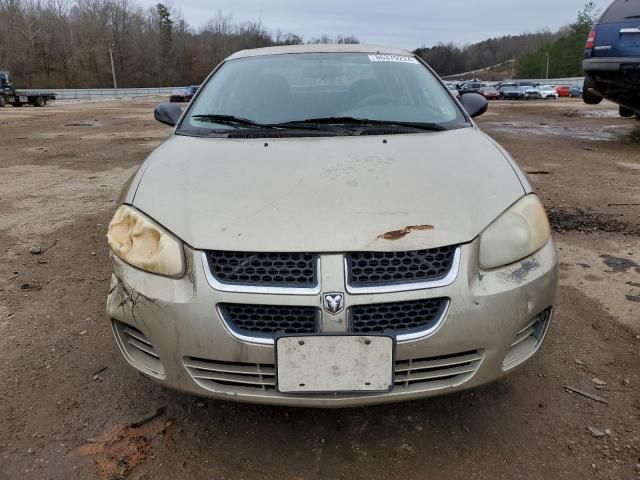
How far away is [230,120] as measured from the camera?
2613 mm

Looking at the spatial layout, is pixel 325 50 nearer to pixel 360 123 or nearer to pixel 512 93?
pixel 360 123

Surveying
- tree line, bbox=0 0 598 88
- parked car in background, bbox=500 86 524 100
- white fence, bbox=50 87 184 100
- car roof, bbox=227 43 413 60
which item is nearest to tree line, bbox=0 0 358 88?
tree line, bbox=0 0 598 88

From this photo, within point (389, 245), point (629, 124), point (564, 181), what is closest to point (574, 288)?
point (389, 245)

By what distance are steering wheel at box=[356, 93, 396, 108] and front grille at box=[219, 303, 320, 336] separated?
4.98 feet

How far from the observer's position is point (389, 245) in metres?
1.62

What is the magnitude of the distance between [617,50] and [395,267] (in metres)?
6.92

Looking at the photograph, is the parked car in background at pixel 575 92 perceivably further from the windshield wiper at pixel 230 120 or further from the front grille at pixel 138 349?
the front grille at pixel 138 349

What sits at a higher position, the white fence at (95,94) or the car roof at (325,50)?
the white fence at (95,94)

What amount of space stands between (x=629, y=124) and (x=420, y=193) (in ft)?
40.8

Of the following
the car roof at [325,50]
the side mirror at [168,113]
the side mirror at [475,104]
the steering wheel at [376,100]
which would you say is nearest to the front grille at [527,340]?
the steering wheel at [376,100]

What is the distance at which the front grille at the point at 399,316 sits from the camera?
1599 millimetres

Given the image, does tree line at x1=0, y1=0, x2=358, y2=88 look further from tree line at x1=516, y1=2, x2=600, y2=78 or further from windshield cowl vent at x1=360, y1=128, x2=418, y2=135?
windshield cowl vent at x1=360, y1=128, x2=418, y2=135

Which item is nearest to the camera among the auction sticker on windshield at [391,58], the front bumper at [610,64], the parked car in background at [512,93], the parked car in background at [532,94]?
the auction sticker on windshield at [391,58]

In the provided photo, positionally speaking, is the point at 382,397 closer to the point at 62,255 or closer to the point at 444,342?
the point at 444,342
